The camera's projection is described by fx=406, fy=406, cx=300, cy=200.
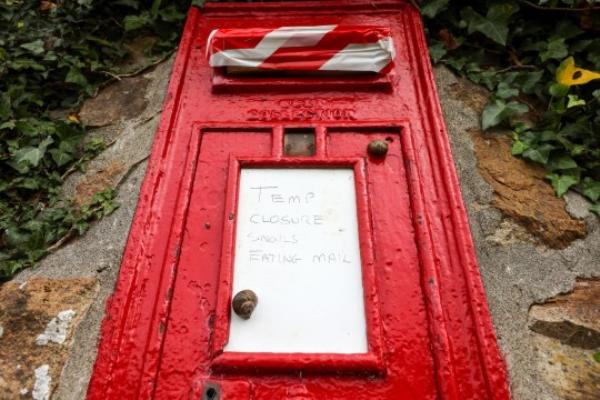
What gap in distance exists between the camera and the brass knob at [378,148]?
4.52 ft

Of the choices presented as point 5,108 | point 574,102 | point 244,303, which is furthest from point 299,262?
point 5,108

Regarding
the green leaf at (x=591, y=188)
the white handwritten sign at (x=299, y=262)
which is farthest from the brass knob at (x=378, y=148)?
the green leaf at (x=591, y=188)

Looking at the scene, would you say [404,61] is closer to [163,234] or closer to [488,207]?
[488,207]

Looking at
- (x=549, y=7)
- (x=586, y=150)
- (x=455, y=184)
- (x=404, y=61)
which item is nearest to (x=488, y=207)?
(x=455, y=184)

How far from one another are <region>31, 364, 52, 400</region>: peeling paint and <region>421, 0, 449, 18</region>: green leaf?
79.4 inches

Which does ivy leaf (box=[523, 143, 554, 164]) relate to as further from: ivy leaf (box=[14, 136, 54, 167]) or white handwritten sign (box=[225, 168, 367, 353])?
ivy leaf (box=[14, 136, 54, 167])

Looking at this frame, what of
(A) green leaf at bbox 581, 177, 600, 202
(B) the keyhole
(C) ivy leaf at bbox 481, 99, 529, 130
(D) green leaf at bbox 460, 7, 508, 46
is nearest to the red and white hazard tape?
(C) ivy leaf at bbox 481, 99, 529, 130

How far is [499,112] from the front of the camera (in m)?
1.62

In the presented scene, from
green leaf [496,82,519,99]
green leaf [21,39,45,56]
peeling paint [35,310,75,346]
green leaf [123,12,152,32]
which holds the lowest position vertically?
peeling paint [35,310,75,346]

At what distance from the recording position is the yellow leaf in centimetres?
156

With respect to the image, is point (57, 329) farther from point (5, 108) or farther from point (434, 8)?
point (434, 8)

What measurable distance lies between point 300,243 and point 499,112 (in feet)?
3.32

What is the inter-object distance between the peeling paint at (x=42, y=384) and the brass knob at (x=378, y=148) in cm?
119

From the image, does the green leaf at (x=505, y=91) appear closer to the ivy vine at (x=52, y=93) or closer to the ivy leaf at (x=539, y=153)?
the ivy leaf at (x=539, y=153)
